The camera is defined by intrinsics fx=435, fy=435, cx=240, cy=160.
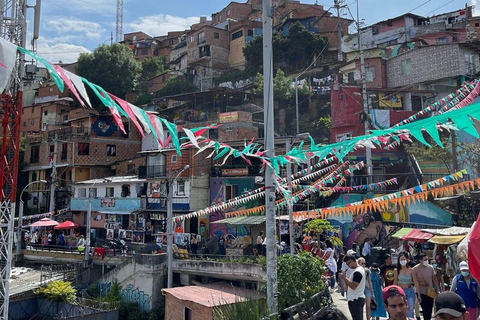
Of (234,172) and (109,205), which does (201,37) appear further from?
(234,172)

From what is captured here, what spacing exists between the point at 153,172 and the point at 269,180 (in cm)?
2616

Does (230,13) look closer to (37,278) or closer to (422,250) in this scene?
(37,278)

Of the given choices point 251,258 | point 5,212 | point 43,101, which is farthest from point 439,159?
point 43,101

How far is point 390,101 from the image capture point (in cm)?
3284

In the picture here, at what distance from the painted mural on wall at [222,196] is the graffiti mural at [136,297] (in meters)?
7.77

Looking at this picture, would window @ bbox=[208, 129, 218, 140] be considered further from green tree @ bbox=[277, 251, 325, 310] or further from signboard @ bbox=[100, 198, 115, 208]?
green tree @ bbox=[277, 251, 325, 310]

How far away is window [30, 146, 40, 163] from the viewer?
153ft

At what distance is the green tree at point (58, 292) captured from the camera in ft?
79.6

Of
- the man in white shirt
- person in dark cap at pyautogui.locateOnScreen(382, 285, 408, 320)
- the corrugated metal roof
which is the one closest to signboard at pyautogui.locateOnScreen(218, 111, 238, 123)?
the corrugated metal roof

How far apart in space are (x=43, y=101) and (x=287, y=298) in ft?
185

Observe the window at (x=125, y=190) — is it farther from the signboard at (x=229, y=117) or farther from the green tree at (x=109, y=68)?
the green tree at (x=109, y=68)

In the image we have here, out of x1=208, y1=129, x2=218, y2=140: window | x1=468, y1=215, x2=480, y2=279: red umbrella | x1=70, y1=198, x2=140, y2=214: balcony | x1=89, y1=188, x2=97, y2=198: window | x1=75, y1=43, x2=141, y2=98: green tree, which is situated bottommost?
x1=468, y1=215, x2=480, y2=279: red umbrella

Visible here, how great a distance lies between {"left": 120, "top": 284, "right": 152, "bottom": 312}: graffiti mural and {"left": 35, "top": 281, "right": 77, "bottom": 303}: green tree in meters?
2.78

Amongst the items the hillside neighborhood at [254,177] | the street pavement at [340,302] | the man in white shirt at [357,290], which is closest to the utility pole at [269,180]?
the hillside neighborhood at [254,177]
